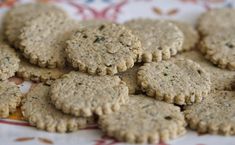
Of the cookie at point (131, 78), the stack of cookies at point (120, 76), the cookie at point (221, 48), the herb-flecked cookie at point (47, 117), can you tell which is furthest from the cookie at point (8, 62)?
the cookie at point (221, 48)

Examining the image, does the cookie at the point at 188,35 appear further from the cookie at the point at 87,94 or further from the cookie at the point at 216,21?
the cookie at the point at 87,94

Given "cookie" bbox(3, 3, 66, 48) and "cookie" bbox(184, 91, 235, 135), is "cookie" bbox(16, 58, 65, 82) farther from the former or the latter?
"cookie" bbox(184, 91, 235, 135)

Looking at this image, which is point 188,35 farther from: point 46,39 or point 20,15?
point 20,15

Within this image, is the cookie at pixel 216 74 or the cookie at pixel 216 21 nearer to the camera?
the cookie at pixel 216 74

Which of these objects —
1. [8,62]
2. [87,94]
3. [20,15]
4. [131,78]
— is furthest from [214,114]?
[20,15]

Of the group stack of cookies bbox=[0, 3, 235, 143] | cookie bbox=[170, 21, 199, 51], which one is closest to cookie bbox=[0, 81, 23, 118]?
stack of cookies bbox=[0, 3, 235, 143]
